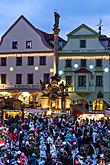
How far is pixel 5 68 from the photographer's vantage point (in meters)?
63.8

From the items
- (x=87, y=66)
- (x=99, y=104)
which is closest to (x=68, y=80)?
(x=87, y=66)

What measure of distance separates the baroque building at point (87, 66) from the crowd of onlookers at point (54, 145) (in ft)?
84.4

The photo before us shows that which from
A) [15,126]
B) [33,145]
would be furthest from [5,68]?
[33,145]

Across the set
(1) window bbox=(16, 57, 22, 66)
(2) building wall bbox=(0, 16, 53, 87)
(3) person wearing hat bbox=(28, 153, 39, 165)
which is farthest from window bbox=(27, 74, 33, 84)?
(3) person wearing hat bbox=(28, 153, 39, 165)

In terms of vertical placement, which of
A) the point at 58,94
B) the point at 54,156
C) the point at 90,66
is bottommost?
the point at 54,156

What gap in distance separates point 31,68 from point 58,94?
12.0m

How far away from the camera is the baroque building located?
2339 inches

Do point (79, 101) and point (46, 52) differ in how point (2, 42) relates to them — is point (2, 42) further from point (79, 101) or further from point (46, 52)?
point (79, 101)

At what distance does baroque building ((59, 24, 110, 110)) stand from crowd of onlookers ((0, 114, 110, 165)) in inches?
1013

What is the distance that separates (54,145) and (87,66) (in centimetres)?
3575

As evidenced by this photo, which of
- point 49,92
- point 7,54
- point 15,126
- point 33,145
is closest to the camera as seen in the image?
point 33,145

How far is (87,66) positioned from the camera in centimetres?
6038

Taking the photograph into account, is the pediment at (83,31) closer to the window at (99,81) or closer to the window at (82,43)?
the window at (82,43)

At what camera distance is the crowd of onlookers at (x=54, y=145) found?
2163cm
